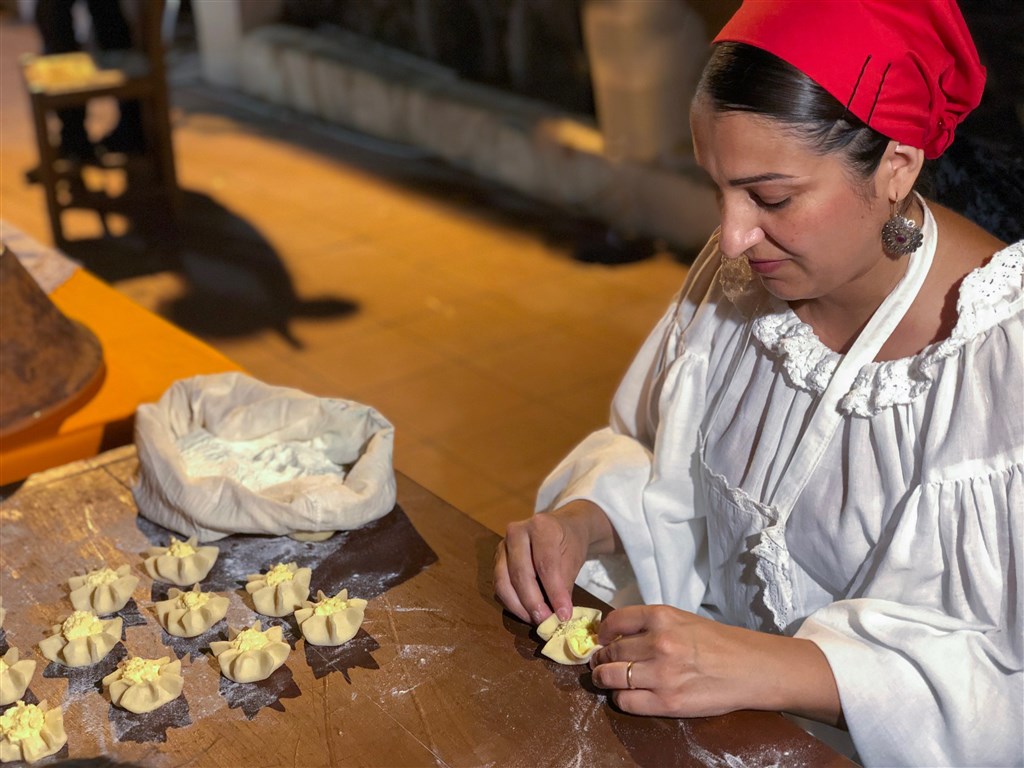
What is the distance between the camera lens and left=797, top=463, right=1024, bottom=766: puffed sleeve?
127 cm

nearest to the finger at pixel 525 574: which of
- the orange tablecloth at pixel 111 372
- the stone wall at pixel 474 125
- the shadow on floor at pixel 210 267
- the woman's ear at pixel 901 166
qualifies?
the woman's ear at pixel 901 166

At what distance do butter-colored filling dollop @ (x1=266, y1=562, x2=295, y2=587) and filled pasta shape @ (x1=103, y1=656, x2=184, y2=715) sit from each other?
0.17 metres

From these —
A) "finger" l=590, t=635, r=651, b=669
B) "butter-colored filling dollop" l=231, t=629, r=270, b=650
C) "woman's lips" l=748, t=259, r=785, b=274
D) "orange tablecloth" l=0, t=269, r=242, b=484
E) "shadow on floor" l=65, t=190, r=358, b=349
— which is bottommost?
"shadow on floor" l=65, t=190, r=358, b=349

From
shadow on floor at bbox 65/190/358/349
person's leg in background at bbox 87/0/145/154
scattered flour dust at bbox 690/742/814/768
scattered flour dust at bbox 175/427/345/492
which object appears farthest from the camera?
person's leg in background at bbox 87/0/145/154

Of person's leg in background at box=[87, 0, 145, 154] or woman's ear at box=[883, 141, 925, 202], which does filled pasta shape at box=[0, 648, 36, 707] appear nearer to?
woman's ear at box=[883, 141, 925, 202]

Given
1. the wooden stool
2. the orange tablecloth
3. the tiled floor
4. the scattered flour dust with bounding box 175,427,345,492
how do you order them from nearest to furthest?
the scattered flour dust with bounding box 175,427,345,492 → the orange tablecloth → the tiled floor → the wooden stool

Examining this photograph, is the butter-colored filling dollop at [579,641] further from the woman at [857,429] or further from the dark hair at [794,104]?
the dark hair at [794,104]

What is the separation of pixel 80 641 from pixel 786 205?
0.96m

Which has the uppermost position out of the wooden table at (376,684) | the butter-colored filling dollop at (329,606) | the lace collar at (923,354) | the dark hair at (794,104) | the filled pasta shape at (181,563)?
the dark hair at (794,104)

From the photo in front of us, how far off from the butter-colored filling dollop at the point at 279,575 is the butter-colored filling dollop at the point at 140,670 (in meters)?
0.18

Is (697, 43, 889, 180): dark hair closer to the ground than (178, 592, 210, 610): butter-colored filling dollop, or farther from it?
farther from it

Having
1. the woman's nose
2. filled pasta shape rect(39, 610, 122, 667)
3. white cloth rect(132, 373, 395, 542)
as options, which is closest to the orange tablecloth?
white cloth rect(132, 373, 395, 542)

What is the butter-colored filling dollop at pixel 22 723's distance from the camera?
1.18m

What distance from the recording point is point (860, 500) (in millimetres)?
1419
